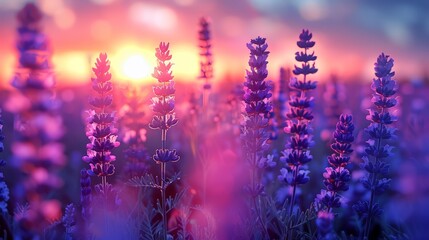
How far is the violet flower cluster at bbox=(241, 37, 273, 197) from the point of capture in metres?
3.89

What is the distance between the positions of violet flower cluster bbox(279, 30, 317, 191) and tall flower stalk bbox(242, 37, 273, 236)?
20 centimetres

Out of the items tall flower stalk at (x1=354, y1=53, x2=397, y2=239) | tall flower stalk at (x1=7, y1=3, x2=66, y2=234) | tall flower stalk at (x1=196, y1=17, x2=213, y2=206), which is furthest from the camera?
tall flower stalk at (x1=196, y1=17, x2=213, y2=206)

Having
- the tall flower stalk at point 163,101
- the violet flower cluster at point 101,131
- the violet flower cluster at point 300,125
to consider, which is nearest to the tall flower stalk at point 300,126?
the violet flower cluster at point 300,125

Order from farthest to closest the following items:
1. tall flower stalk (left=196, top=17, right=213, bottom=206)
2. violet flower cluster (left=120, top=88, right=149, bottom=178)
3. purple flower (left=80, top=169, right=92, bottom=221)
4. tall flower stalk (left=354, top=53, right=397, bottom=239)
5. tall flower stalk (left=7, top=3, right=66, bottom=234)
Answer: tall flower stalk (left=196, top=17, right=213, bottom=206), violet flower cluster (left=120, top=88, right=149, bottom=178), tall flower stalk (left=354, top=53, right=397, bottom=239), purple flower (left=80, top=169, right=92, bottom=221), tall flower stalk (left=7, top=3, right=66, bottom=234)

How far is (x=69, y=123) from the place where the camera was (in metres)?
12.3

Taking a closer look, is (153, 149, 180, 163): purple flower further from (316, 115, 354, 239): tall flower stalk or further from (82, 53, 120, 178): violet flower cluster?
(316, 115, 354, 239): tall flower stalk

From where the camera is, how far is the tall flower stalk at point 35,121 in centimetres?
212

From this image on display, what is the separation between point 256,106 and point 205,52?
2700 millimetres

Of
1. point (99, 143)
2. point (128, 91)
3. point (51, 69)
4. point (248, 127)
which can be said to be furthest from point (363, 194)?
point (51, 69)

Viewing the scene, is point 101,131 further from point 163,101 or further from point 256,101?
point 256,101

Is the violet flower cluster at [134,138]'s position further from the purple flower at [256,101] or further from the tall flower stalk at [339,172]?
the tall flower stalk at [339,172]

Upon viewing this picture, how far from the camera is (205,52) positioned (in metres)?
6.44

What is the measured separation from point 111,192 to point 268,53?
170cm

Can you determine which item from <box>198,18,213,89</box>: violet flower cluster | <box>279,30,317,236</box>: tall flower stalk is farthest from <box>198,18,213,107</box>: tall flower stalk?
<box>279,30,317,236</box>: tall flower stalk
